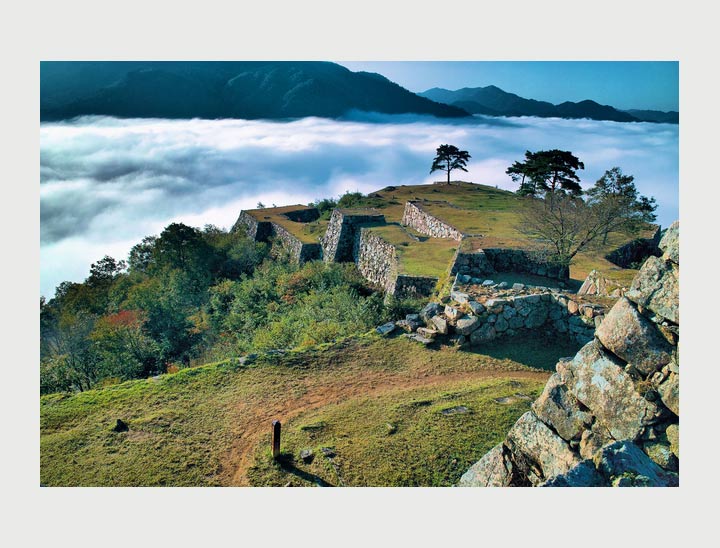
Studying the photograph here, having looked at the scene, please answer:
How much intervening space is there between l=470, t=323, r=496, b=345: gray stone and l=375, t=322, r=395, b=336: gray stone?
156 centimetres

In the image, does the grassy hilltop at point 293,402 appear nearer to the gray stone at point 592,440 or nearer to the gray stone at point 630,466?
the gray stone at point 592,440

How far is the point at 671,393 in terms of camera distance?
169 inches

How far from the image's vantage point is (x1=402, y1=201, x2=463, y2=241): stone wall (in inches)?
832

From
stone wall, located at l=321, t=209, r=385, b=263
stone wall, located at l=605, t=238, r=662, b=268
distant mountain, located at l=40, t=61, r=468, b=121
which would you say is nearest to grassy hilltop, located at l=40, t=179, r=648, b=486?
stone wall, located at l=605, t=238, r=662, b=268

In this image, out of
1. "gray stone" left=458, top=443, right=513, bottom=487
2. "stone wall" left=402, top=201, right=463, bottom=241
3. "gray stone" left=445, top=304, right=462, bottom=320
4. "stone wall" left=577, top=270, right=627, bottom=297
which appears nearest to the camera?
"gray stone" left=458, top=443, right=513, bottom=487

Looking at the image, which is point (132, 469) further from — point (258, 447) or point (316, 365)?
point (316, 365)

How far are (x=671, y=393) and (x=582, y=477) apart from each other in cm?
115

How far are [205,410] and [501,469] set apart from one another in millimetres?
4205

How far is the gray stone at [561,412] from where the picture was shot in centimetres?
462

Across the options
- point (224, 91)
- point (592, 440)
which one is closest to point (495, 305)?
point (592, 440)

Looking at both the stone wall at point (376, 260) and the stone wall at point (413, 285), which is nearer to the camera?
the stone wall at point (413, 285)

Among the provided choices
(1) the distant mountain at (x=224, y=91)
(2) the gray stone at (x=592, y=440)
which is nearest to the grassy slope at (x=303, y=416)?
(2) the gray stone at (x=592, y=440)

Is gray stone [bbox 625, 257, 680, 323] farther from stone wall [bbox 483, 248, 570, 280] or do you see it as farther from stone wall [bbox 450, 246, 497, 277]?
stone wall [bbox 483, 248, 570, 280]

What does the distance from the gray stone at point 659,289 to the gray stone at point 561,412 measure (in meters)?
1.12
